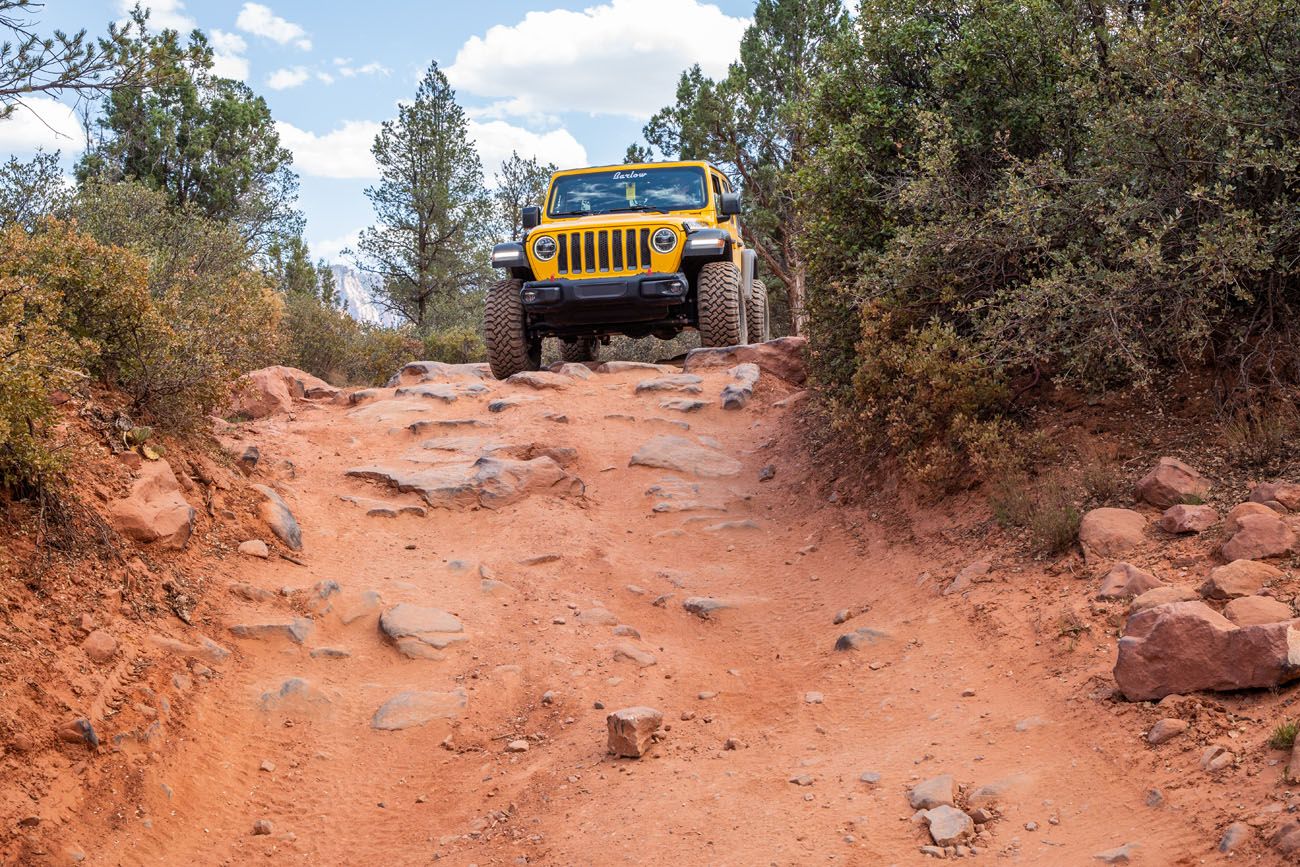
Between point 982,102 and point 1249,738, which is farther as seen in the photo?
point 982,102

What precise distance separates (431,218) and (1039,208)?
21.1m

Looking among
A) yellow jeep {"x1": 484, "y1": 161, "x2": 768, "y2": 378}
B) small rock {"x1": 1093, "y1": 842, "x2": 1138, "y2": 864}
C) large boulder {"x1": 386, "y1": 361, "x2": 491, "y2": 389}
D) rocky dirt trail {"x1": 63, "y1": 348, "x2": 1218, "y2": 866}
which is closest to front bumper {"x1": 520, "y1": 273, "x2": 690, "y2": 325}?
yellow jeep {"x1": 484, "y1": 161, "x2": 768, "y2": 378}

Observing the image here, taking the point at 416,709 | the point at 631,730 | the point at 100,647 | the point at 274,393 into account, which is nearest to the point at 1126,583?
the point at 631,730

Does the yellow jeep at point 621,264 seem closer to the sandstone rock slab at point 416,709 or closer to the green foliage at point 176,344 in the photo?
the green foliage at point 176,344

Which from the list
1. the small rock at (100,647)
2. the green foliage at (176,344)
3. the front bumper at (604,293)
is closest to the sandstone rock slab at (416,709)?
the small rock at (100,647)

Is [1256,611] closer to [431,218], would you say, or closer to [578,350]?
[578,350]

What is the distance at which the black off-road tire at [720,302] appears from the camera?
11.8m

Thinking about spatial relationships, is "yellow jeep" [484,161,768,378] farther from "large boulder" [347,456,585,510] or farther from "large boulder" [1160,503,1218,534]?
"large boulder" [1160,503,1218,534]

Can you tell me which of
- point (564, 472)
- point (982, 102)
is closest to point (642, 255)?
point (564, 472)

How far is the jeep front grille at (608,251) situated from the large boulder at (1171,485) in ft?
22.8

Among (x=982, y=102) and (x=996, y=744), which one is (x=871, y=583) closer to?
(x=996, y=744)

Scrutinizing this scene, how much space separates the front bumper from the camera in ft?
37.3

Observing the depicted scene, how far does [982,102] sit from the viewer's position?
7426 millimetres

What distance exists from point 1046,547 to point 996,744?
1719mm
